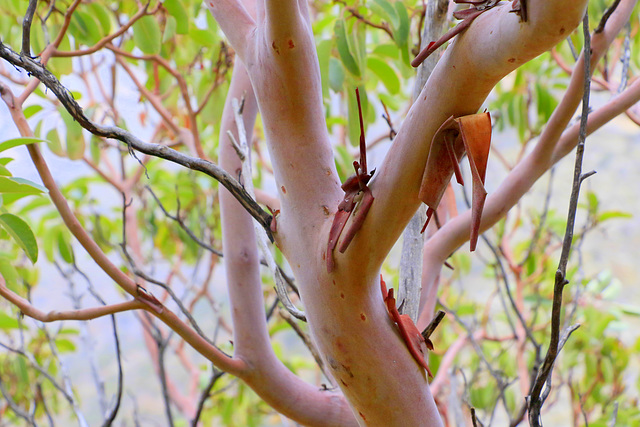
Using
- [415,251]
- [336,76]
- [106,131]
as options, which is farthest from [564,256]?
[336,76]

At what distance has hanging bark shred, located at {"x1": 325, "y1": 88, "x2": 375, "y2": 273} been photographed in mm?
328

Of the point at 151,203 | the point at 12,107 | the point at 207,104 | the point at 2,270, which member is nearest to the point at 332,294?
the point at 12,107

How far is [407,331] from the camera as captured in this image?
39cm

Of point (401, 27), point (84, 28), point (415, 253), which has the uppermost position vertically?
point (84, 28)

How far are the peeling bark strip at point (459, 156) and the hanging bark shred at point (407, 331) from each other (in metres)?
0.10

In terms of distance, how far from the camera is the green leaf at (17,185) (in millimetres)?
421

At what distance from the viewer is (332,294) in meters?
0.37

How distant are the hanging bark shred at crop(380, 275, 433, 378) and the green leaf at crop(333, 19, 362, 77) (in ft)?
1.20

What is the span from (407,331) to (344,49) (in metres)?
0.41

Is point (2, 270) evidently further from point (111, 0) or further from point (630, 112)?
point (630, 112)

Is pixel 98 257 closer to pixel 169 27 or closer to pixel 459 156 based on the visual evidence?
pixel 459 156

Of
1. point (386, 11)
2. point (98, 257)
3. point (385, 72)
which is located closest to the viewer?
point (98, 257)

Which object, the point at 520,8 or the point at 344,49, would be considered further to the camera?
the point at 344,49

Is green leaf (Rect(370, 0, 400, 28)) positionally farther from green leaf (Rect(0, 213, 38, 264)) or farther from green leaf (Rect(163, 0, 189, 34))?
green leaf (Rect(0, 213, 38, 264))
